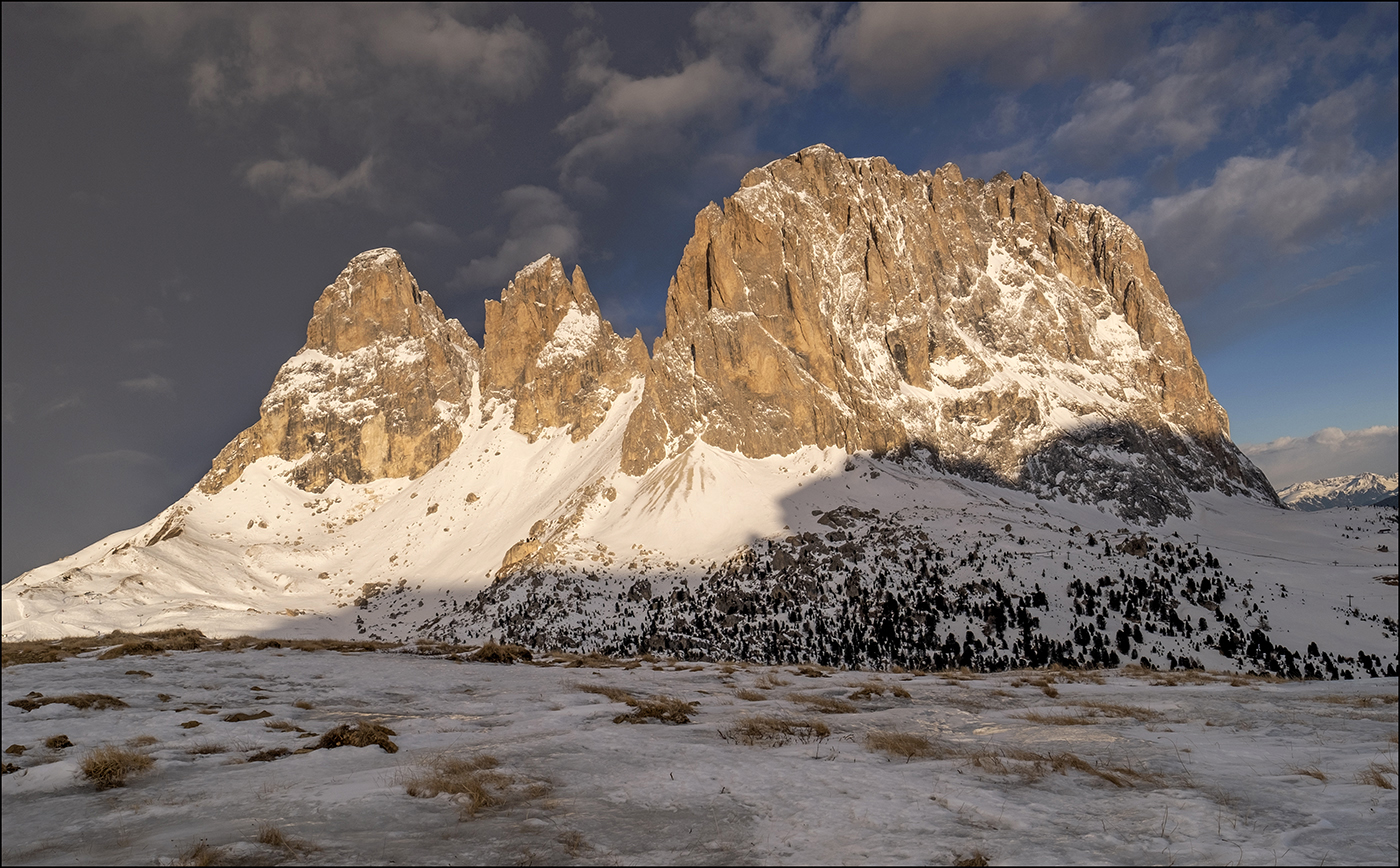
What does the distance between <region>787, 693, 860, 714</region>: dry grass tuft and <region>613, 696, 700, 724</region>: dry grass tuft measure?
10.9ft

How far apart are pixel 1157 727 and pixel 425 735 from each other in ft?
48.1

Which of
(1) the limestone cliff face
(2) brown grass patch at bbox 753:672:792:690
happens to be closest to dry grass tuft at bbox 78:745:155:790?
(2) brown grass patch at bbox 753:672:792:690

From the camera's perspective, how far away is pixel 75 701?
11555 millimetres

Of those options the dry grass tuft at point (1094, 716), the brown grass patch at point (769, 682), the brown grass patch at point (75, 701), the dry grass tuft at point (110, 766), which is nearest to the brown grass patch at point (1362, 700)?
the dry grass tuft at point (1094, 716)

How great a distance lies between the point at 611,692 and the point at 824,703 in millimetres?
5734

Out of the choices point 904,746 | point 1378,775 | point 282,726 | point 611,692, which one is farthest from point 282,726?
point 1378,775

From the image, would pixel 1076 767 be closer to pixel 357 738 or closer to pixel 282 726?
pixel 357 738

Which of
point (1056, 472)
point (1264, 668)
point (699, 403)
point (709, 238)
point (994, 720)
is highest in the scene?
point (709, 238)

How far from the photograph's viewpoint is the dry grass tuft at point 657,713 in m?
14.9

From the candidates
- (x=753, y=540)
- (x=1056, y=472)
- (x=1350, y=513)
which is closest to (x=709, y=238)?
(x=753, y=540)

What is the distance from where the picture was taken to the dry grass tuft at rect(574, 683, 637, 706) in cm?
1741

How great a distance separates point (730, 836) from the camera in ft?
24.7

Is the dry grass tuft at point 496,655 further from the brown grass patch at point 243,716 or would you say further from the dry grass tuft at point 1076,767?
the dry grass tuft at point 1076,767

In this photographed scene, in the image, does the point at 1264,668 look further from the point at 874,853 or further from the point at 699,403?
the point at 699,403
